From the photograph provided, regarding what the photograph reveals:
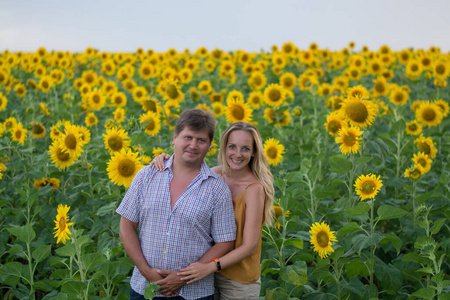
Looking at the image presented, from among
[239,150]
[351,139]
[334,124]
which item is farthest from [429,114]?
[239,150]

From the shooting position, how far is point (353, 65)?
34.0 feet

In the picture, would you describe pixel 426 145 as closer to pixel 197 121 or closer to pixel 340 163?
pixel 340 163

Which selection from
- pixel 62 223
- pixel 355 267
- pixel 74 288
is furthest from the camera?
pixel 355 267

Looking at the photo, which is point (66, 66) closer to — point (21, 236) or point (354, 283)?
point (21, 236)

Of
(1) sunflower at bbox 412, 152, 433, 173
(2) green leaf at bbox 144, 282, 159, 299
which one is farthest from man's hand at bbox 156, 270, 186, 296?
(1) sunflower at bbox 412, 152, 433, 173

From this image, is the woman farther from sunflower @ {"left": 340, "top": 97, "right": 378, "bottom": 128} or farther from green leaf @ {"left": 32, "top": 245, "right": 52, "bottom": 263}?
sunflower @ {"left": 340, "top": 97, "right": 378, "bottom": 128}

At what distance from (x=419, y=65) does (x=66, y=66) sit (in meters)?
7.80

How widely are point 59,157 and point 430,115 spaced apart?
174 inches

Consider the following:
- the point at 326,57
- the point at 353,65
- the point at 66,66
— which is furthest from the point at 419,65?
the point at 66,66

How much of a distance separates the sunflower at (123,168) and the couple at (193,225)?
771mm

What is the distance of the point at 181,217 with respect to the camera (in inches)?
105

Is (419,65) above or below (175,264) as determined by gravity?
above

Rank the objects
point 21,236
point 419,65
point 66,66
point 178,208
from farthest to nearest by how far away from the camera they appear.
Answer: point 66,66
point 419,65
point 21,236
point 178,208

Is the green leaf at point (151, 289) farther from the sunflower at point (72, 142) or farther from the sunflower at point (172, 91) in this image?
the sunflower at point (172, 91)
